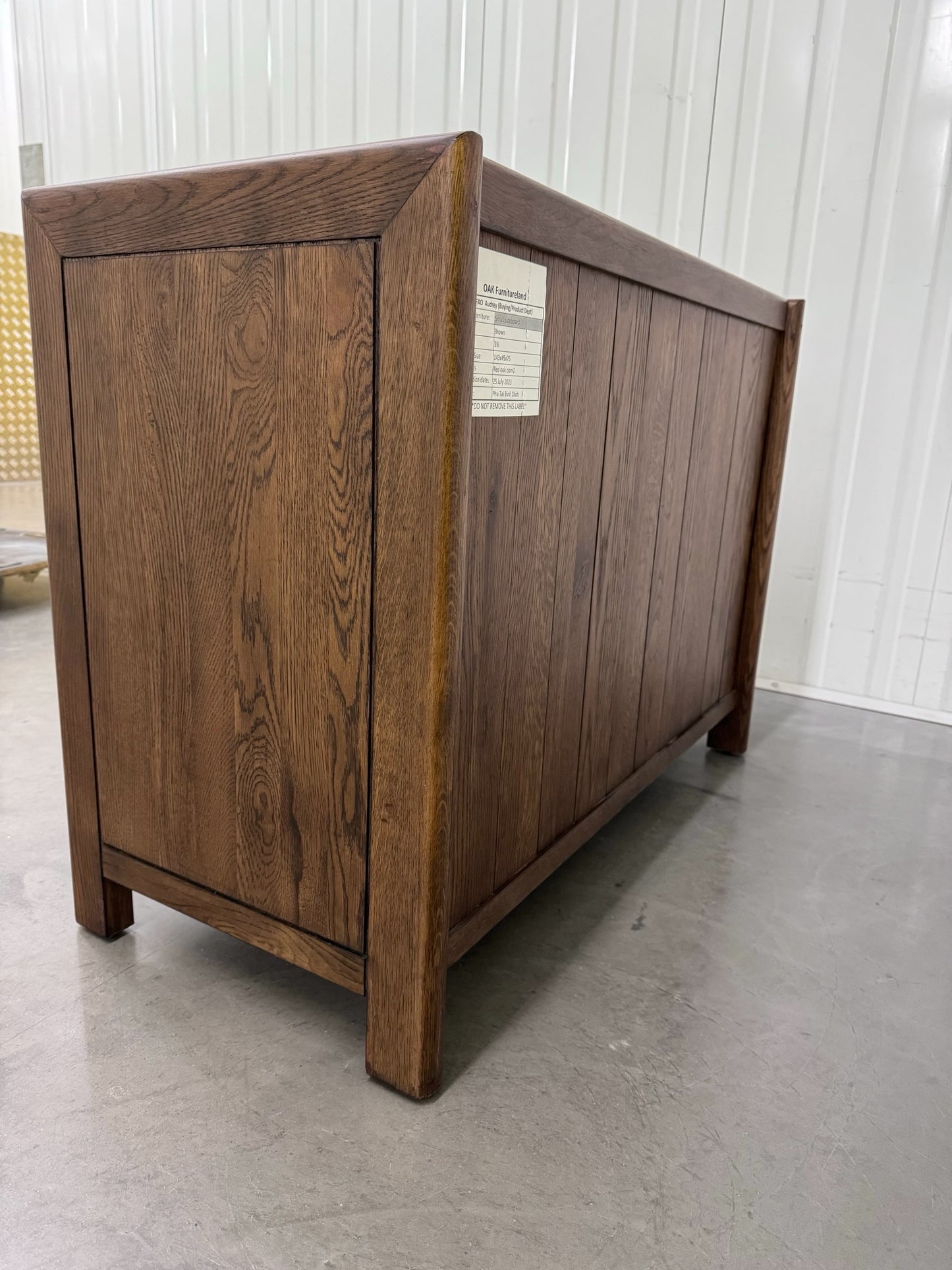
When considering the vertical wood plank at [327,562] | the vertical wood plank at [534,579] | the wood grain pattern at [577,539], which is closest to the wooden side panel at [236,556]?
the vertical wood plank at [327,562]

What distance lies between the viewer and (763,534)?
2.31m

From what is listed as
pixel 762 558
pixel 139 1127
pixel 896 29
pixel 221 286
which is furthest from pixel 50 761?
pixel 896 29

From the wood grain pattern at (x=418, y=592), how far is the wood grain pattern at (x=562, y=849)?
0.10m

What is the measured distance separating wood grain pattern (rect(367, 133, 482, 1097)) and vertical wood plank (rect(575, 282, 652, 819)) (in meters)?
0.50

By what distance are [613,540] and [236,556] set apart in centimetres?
63

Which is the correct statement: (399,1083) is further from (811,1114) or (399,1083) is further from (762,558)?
(762,558)

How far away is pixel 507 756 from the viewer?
1332mm

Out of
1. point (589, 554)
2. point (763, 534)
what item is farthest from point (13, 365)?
point (589, 554)

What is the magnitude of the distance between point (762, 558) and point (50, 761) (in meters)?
1.77

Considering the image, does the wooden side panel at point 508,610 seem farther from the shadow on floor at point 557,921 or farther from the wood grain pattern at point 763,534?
the wood grain pattern at point 763,534

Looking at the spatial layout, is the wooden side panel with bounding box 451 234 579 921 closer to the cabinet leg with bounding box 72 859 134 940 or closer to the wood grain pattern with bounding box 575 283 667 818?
the wood grain pattern with bounding box 575 283 667 818

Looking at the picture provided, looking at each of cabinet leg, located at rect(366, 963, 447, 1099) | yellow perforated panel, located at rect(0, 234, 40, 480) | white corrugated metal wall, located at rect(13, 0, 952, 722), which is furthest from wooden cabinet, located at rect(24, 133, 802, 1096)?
yellow perforated panel, located at rect(0, 234, 40, 480)

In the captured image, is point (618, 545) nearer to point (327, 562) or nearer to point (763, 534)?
point (327, 562)

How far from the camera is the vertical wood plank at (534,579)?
123 centimetres
